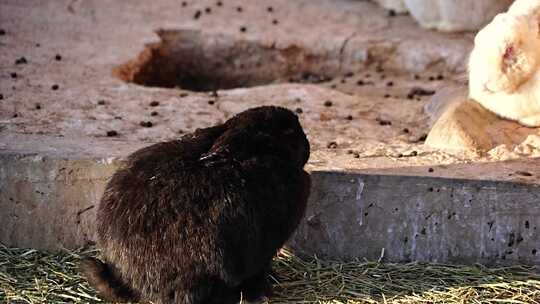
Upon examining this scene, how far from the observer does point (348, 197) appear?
16.1ft

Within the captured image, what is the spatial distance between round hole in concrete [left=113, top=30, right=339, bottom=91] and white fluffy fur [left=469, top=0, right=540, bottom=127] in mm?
2159

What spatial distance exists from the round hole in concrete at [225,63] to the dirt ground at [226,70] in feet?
0.04

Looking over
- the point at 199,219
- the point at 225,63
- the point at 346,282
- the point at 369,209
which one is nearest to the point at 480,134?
the point at 369,209

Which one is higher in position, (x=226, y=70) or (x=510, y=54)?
(x=510, y=54)

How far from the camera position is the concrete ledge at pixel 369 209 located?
4828 mm

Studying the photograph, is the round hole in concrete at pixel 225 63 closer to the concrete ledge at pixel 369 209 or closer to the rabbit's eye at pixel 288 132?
the concrete ledge at pixel 369 209

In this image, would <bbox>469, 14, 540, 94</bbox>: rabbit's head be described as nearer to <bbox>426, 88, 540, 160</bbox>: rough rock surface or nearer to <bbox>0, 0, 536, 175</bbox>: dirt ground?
<bbox>426, 88, 540, 160</bbox>: rough rock surface

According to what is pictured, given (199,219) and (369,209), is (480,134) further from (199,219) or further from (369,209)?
(199,219)

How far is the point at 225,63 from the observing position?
8.20 meters

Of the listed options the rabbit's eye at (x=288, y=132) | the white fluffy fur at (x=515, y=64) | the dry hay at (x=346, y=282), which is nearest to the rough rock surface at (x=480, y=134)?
the white fluffy fur at (x=515, y=64)

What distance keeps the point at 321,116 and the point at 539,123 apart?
138 cm

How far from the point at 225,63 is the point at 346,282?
3820 mm

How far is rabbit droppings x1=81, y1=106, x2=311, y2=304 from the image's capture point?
4121mm

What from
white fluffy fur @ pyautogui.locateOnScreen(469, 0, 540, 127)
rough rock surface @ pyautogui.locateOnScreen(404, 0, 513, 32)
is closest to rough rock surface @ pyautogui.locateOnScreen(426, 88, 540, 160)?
white fluffy fur @ pyautogui.locateOnScreen(469, 0, 540, 127)
